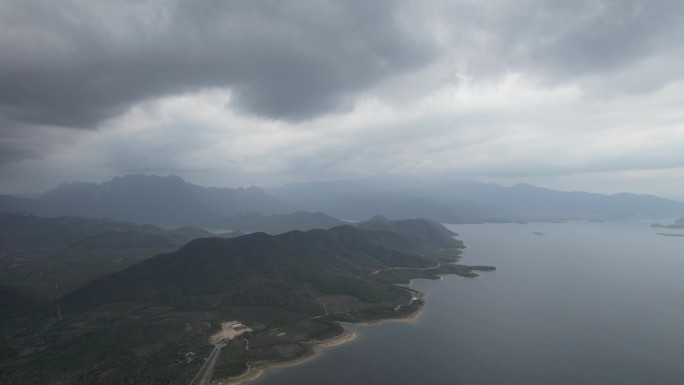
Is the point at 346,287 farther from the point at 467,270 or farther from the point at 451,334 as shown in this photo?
the point at 467,270

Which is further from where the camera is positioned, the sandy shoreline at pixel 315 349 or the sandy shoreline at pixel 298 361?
the sandy shoreline at pixel 315 349

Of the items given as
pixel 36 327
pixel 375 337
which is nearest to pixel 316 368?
pixel 375 337

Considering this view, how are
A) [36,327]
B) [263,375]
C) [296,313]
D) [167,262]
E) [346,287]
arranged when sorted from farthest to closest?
[167,262] → [346,287] → [296,313] → [36,327] → [263,375]

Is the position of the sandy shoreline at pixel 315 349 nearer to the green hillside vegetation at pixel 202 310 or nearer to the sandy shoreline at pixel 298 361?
the sandy shoreline at pixel 298 361

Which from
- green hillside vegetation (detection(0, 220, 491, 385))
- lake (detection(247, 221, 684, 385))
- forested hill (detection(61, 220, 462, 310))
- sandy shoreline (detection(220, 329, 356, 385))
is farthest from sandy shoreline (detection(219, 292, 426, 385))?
forested hill (detection(61, 220, 462, 310))

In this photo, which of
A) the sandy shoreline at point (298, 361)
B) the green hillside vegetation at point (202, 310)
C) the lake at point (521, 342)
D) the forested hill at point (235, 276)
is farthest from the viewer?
the forested hill at point (235, 276)

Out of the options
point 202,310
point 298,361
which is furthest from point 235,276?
point 298,361

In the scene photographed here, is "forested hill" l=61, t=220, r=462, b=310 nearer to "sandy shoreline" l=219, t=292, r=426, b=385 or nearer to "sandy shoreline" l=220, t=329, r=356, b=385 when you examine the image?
"sandy shoreline" l=219, t=292, r=426, b=385

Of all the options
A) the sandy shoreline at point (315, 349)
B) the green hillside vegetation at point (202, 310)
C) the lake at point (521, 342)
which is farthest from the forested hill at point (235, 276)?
the lake at point (521, 342)
